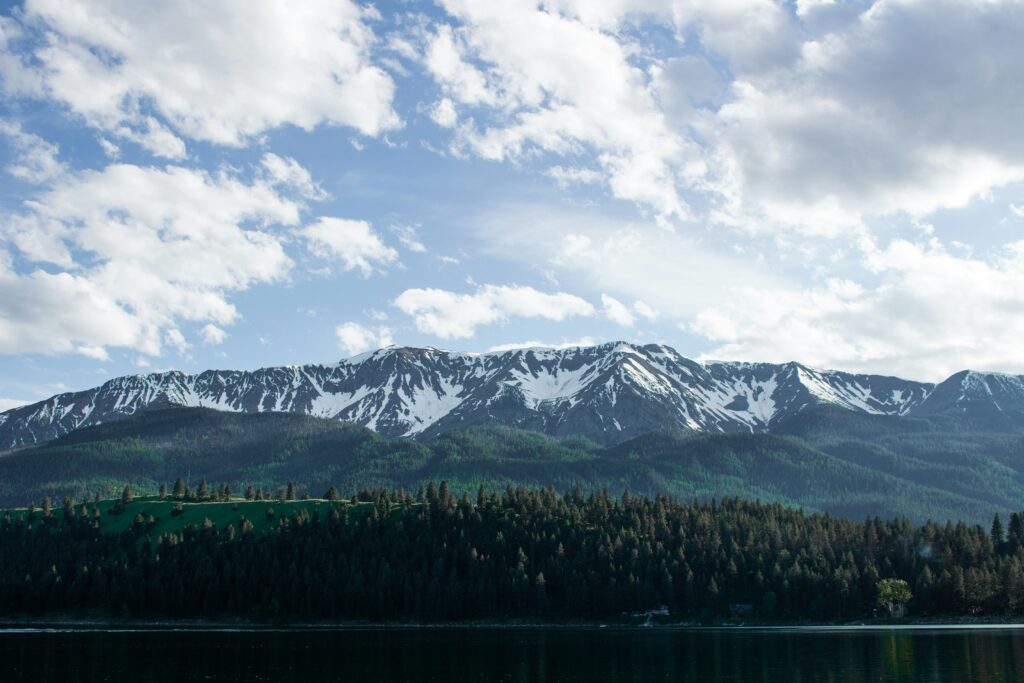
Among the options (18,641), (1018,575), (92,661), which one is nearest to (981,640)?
(1018,575)

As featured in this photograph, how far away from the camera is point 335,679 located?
101000mm

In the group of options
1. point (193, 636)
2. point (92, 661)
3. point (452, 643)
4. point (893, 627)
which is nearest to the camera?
point (92, 661)

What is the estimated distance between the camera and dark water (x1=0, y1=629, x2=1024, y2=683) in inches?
4087

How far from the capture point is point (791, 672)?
106125 mm

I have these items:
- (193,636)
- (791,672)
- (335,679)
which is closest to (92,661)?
(335,679)

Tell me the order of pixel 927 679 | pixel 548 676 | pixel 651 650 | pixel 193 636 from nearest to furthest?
pixel 927 679
pixel 548 676
pixel 651 650
pixel 193 636

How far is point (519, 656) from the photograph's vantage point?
5103 inches

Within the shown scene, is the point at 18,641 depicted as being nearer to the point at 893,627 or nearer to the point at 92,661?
the point at 92,661

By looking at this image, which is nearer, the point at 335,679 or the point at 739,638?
the point at 335,679

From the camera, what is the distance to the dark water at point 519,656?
103812mm

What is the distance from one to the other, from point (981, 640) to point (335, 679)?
100364 millimetres

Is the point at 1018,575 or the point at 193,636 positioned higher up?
the point at 1018,575

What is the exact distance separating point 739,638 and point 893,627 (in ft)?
148

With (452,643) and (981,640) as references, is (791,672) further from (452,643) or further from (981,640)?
(452,643)
